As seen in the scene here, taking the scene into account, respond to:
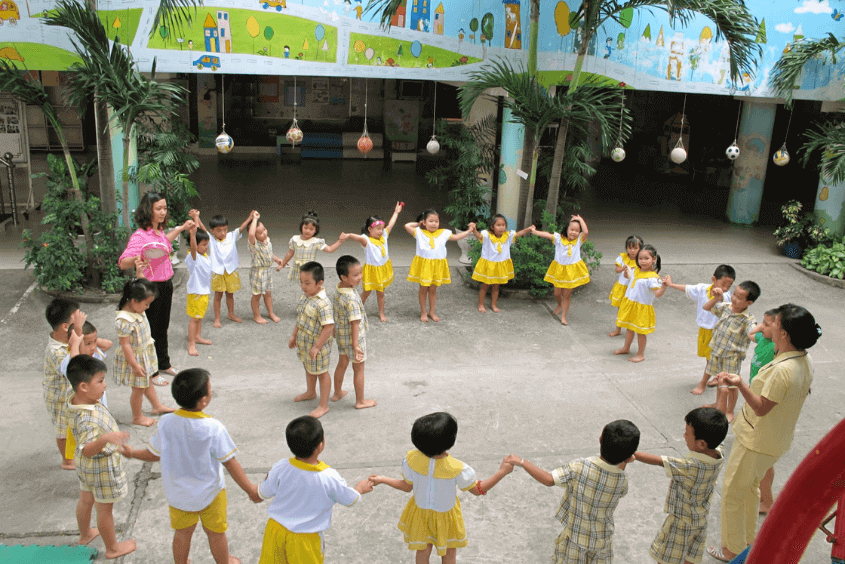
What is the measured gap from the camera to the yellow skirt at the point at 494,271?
8.34 meters

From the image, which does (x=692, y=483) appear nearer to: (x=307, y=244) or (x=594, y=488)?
(x=594, y=488)

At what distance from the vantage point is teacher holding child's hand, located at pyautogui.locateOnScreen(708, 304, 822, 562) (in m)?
4.00

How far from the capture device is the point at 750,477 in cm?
418

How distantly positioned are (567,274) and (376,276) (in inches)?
82.4

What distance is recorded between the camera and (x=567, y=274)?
26.8 feet

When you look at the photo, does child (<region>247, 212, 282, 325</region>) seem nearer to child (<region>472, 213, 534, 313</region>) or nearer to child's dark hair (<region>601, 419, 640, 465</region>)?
child (<region>472, 213, 534, 313</region>)

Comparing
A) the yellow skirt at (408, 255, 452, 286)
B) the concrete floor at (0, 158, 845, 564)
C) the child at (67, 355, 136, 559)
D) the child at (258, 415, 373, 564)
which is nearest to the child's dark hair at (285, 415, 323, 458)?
the child at (258, 415, 373, 564)

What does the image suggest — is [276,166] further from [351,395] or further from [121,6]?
[351,395]

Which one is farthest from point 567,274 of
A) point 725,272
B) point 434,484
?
point 434,484

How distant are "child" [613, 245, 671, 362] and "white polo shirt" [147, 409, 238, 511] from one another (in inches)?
176

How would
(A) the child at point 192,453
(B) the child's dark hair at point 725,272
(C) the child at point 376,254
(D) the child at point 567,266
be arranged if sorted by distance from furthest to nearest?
(D) the child at point 567,266 → (C) the child at point 376,254 → (B) the child's dark hair at point 725,272 → (A) the child at point 192,453

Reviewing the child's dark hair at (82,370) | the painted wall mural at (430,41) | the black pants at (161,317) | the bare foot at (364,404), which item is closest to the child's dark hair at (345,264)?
the bare foot at (364,404)

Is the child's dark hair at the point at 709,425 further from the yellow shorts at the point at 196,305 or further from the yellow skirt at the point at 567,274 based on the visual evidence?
the yellow shorts at the point at 196,305

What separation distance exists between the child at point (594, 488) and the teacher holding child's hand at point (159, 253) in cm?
371
